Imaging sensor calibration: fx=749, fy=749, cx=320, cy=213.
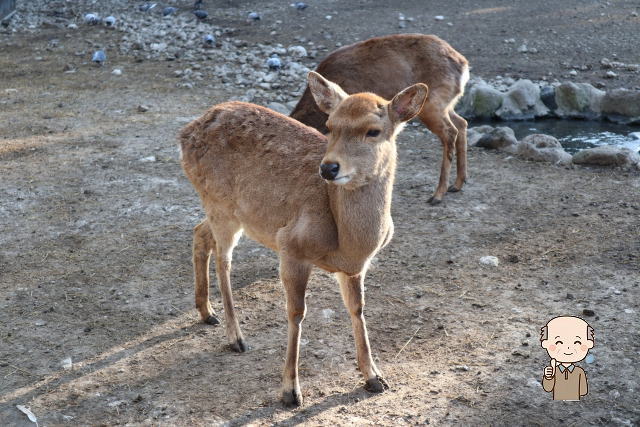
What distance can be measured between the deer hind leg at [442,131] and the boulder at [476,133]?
1360mm

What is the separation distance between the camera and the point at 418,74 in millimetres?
7453

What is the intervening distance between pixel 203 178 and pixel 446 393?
80.7 inches

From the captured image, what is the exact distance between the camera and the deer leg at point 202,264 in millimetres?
5234

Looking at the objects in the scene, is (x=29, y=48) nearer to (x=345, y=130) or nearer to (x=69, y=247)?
(x=69, y=247)

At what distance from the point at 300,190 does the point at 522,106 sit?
6.43 m

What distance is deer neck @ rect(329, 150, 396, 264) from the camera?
4172 millimetres

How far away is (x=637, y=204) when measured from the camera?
23.1 feet

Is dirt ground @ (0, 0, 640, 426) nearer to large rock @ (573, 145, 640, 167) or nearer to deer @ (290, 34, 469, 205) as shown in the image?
large rock @ (573, 145, 640, 167)

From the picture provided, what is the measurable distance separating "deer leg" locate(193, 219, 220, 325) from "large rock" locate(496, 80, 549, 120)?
595 centimetres

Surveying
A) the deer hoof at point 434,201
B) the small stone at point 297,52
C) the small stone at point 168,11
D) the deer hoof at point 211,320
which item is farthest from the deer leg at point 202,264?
the small stone at point 168,11

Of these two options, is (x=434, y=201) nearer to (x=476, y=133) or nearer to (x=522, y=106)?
(x=476, y=133)

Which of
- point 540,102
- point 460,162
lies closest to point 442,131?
point 460,162

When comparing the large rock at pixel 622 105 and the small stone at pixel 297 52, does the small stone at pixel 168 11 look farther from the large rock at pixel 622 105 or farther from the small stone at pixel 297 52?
the large rock at pixel 622 105

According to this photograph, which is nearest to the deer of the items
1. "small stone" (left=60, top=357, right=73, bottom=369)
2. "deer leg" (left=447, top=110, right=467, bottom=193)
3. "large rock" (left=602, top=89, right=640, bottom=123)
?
"deer leg" (left=447, top=110, right=467, bottom=193)
